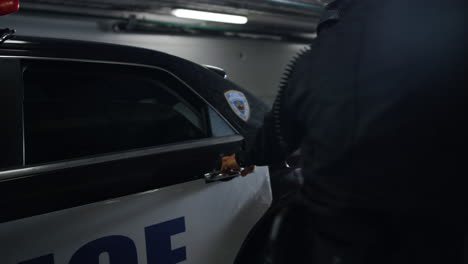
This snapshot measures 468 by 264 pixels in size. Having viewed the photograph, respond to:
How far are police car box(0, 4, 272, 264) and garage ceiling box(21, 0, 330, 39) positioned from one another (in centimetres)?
301

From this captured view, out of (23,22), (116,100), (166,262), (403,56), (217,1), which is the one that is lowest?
(166,262)

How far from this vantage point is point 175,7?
4.54 metres

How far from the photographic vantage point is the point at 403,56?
2.55 ft

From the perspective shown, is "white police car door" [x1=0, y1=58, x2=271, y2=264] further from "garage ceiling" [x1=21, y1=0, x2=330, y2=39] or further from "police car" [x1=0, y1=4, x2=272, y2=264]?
"garage ceiling" [x1=21, y1=0, x2=330, y2=39]

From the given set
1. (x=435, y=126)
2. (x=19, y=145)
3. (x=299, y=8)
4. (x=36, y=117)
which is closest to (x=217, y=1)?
(x=299, y=8)

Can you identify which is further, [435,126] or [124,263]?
[124,263]

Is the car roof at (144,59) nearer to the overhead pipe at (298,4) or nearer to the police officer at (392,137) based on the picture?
the police officer at (392,137)

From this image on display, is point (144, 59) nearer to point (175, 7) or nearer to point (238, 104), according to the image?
point (238, 104)

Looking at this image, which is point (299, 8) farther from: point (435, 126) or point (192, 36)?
point (435, 126)

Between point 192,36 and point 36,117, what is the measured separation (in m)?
4.86

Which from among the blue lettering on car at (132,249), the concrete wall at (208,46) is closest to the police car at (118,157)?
the blue lettering on car at (132,249)

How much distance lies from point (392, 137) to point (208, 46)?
225 inches

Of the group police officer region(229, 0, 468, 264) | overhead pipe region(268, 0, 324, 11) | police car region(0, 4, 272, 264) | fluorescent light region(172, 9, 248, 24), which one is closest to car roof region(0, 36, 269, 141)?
police car region(0, 4, 272, 264)

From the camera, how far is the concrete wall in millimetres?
4613
